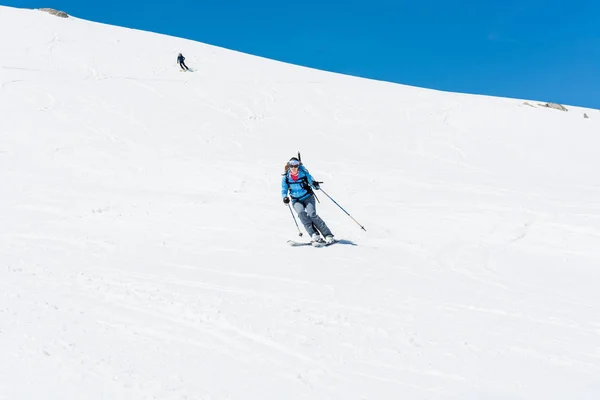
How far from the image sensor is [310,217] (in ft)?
30.5

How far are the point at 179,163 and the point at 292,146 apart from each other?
4590 mm

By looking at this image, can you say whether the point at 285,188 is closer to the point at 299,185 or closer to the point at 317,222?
the point at 299,185

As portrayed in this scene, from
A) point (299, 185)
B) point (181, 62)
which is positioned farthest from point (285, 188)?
point (181, 62)

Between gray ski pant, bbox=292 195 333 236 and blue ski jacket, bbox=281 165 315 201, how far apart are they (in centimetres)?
10

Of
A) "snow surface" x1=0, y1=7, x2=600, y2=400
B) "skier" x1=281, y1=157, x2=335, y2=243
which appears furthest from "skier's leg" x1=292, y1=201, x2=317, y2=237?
"snow surface" x1=0, y1=7, x2=600, y2=400

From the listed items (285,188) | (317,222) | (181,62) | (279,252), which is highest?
(181,62)

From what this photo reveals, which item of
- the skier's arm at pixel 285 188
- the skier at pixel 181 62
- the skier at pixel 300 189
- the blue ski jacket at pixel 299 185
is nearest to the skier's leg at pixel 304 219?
the skier at pixel 300 189

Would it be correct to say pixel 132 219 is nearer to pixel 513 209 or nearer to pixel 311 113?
pixel 513 209

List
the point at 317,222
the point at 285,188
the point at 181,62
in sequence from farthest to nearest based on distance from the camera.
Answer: the point at 181,62, the point at 285,188, the point at 317,222

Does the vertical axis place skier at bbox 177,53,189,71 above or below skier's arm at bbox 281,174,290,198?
above

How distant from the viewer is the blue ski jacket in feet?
31.0

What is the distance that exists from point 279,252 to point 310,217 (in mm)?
1123

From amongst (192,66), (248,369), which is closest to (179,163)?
(248,369)

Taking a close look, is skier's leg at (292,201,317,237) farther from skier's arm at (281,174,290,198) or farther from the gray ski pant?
skier's arm at (281,174,290,198)
